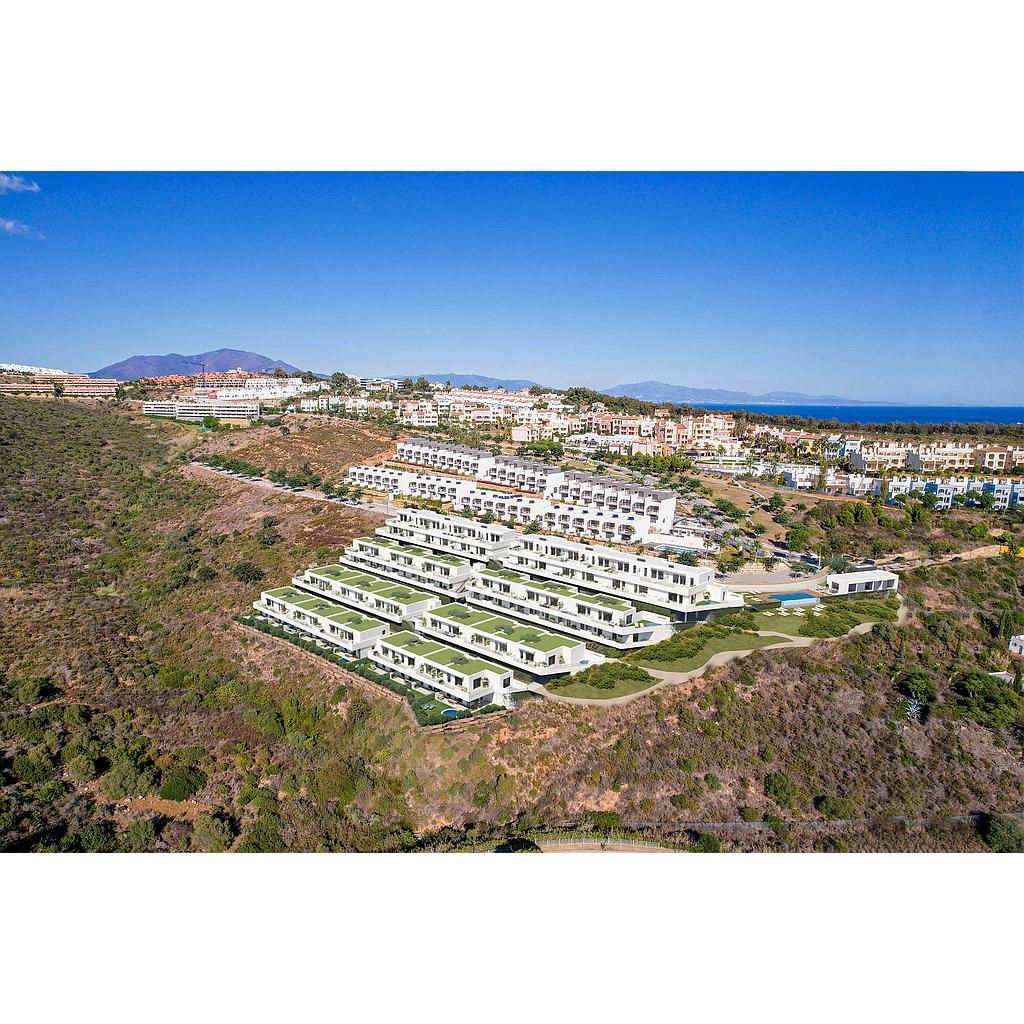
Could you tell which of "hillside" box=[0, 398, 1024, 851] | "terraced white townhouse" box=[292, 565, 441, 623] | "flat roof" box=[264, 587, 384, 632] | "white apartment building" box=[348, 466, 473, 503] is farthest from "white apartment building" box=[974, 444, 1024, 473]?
"flat roof" box=[264, 587, 384, 632]

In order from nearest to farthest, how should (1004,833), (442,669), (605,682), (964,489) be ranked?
(1004,833) < (605,682) < (442,669) < (964,489)

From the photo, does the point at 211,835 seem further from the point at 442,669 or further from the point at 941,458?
the point at 941,458

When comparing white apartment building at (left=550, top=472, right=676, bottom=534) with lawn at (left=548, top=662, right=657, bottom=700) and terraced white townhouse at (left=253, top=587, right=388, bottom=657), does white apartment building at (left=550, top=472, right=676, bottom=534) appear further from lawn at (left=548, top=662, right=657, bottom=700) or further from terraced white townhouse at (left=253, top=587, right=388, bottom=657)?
terraced white townhouse at (left=253, top=587, right=388, bottom=657)

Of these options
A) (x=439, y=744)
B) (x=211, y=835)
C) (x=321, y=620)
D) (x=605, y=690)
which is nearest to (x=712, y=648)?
(x=605, y=690)

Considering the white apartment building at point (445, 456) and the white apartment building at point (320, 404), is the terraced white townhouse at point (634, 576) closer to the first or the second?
the white apartment building at point (445, 456)

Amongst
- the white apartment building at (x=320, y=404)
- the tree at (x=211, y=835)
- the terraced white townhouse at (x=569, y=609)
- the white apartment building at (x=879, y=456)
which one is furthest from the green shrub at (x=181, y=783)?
the white apartment building at (x=320, y=404)

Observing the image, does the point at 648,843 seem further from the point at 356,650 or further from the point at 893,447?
the point at 893,447
